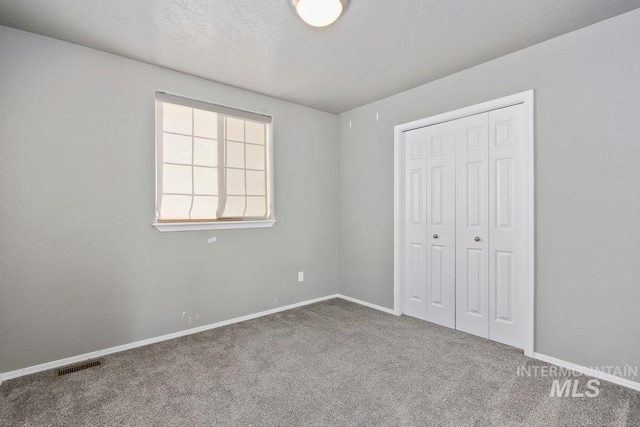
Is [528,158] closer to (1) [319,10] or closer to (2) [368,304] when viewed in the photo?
(1) [319,10]

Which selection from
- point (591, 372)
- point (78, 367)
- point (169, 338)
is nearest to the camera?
point (591, 372)

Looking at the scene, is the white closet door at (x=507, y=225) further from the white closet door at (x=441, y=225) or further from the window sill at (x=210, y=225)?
the window sill at (x=210, y=225)

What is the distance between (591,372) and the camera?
7.73 ft

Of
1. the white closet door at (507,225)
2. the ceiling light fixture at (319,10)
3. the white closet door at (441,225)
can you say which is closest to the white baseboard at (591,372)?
the white closet door at (507,225)

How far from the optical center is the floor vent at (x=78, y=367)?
2439 millimetres

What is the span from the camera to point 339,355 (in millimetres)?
2721

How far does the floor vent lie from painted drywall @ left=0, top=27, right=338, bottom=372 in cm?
14

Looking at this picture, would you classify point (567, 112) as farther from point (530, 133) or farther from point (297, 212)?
point (297, 212)

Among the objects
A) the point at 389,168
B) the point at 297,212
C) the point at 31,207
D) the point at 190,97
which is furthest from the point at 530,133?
the point at 31,207

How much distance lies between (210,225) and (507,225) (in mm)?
2920

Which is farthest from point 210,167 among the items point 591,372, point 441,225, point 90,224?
point 591,372

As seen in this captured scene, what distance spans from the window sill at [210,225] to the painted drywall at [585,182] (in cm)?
222

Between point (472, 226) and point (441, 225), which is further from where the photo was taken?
point (441, 225)

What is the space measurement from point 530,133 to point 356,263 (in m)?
2.47
